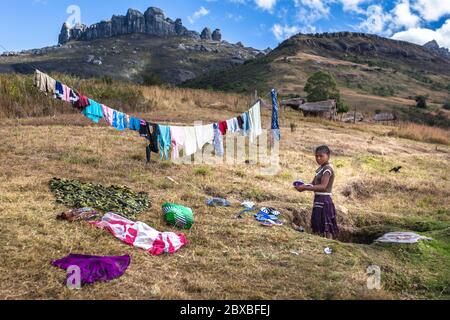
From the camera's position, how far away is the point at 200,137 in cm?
1176

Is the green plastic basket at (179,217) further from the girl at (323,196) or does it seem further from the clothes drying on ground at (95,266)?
the girl at (323,196)

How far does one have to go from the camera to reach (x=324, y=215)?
7.20m

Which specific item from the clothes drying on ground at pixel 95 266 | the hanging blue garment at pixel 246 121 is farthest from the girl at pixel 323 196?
the hanging blue garment at pixel 246 121

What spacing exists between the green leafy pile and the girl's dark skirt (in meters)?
2.89

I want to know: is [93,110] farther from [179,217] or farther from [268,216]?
[268,216]

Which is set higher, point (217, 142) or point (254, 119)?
point (254, 119)

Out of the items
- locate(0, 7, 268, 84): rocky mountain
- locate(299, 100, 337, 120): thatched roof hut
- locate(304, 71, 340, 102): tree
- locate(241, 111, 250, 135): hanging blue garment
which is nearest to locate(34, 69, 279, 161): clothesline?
locate(241, 111, 250, 135): hanging blue garment

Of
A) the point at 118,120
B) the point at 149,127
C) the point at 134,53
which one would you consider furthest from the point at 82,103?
the point at 134,53

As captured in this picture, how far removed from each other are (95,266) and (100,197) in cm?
277

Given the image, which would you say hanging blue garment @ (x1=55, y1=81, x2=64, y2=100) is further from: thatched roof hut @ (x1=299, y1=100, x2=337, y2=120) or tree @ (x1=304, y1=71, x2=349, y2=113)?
tree @ (x1=304, y1=71, x2=349, y2=113)

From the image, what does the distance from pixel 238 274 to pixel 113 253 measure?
160cm

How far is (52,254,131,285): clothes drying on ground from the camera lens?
4.68m

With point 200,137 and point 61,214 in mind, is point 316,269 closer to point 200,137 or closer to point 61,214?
point 61,214

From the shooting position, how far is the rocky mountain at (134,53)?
8962cm
